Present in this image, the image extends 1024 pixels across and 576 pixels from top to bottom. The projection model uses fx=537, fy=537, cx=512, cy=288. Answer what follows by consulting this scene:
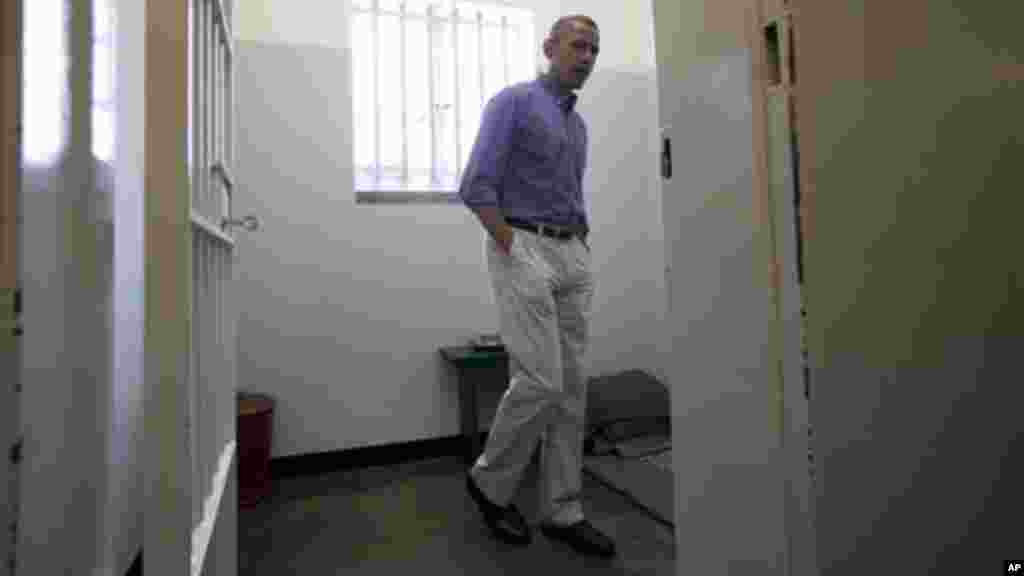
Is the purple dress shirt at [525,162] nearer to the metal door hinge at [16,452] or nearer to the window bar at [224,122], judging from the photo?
the window bar at [224,122]

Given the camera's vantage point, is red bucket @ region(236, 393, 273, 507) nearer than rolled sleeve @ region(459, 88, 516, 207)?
No

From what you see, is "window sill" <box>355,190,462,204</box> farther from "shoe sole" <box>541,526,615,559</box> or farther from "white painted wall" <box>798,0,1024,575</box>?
"white painted wall" <box>798,0,1024,575</box>

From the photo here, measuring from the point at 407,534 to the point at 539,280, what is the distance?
828 mm

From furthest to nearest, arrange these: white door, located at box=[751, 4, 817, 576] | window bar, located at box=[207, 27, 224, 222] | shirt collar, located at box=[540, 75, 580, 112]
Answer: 1. shirt collar, located at box=[540, 75, 580, 112]
2. window bar, located at box=[207, 27, 224, 222]
3. white door, located at box=[751, 4, 817, 576]

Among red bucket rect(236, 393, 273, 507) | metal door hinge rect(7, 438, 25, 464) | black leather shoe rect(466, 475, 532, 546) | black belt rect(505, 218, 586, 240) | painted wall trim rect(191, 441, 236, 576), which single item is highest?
black belt rect(505, 218, 586, 240)

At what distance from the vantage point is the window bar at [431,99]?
2.31 metres

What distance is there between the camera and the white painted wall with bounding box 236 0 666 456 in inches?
81.0

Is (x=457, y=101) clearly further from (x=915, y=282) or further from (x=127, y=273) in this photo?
(x=915, y=282)

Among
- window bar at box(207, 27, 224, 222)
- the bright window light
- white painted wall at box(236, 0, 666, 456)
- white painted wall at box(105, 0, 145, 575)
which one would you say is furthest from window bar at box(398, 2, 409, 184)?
the bright window light

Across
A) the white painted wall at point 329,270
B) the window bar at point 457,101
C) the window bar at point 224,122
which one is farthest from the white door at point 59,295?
the window bar at point 457,101

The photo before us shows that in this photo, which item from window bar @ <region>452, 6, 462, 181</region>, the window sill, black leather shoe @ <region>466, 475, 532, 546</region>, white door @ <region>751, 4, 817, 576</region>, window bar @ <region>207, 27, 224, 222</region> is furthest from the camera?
window bar @ <region>452, 6, 462, 181</region>

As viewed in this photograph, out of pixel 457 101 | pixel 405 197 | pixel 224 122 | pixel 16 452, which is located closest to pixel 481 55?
pixel 457 101

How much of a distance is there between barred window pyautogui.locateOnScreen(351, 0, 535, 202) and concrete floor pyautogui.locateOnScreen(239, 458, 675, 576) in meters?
1.16

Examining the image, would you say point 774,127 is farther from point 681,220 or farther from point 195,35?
point 195,35
